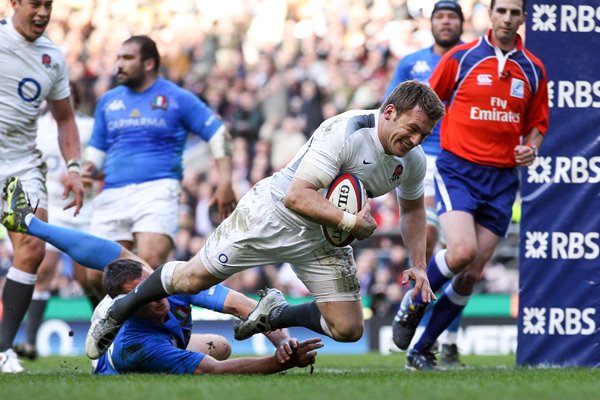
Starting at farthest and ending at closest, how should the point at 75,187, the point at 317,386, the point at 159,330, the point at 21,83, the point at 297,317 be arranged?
the point at 75,187, the point at 21,83, the point at 159,330, the point at 297,317, the point at 317,386

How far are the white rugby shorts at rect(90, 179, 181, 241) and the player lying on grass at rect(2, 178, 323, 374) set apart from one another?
1864 millimetres

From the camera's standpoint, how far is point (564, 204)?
9.12 meters

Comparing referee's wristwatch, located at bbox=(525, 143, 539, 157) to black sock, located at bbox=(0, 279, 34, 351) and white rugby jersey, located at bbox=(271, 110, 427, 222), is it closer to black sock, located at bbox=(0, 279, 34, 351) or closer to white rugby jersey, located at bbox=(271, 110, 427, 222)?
white rugby jersey, located at bbox=(271, 110, 427, 222)

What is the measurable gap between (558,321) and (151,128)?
3.93m

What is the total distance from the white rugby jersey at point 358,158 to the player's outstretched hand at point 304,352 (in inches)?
36.3

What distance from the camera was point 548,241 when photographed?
9148 mm

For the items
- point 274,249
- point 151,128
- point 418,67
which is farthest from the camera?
point 418,67

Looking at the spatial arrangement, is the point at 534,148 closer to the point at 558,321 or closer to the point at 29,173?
the point at 558,321

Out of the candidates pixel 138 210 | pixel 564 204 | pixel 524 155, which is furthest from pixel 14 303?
pixel 564 204

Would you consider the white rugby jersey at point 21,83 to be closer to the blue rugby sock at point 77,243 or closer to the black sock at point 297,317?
the blue rugby sock at point 77,243

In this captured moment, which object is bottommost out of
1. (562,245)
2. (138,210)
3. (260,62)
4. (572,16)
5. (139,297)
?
(139,297)

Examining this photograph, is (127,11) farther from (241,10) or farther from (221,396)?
(221,396)

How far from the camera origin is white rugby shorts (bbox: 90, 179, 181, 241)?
1043 centimetres

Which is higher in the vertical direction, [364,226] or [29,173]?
[29,173]
